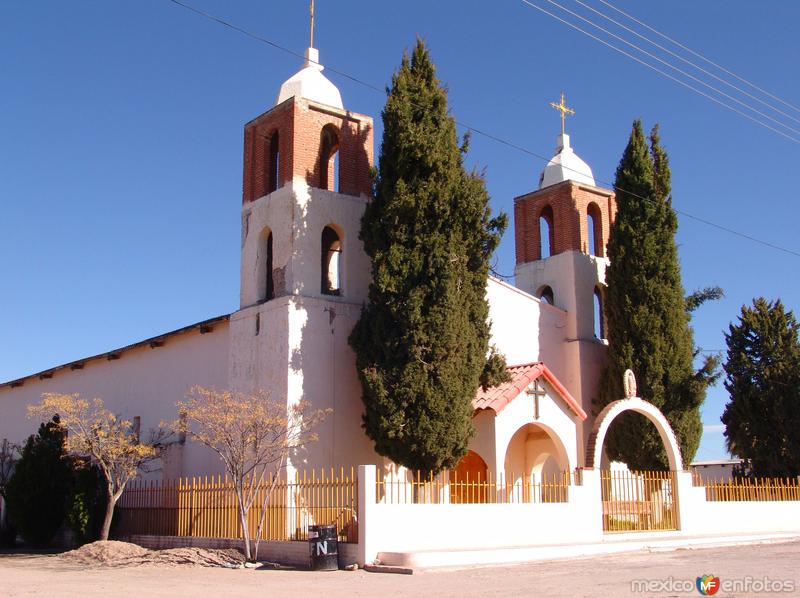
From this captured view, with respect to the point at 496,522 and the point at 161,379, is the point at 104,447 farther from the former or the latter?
the point at 496,522

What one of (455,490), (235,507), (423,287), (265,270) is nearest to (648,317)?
(423,287)

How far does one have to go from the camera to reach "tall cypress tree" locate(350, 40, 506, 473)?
1939cm

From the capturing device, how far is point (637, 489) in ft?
69.1

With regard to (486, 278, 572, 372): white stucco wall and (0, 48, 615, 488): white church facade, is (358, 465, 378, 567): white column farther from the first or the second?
(486, 278, 572, 372): white stucco wall

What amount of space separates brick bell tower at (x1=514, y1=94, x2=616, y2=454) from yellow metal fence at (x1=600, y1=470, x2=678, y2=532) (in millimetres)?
4089

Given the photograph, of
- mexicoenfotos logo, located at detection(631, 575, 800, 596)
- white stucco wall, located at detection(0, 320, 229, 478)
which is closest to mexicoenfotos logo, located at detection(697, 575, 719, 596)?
mexicoenfotos logo, located at detection(631, 575, 800, 596)

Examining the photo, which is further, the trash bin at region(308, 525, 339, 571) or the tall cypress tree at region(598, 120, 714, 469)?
the tall cypress tree at region(598, 120, 714, 469)

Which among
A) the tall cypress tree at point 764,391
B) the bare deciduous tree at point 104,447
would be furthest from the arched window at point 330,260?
the tall cypress tree at point 764,391

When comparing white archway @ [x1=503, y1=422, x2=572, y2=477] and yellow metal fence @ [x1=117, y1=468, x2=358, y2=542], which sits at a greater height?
white archway @ [x1=503, y1=422, x2=572, y2=477]

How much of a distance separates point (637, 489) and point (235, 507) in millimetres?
9223

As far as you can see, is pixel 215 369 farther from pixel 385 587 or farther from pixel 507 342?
pixel 385 587

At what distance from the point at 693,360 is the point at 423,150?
1084 cm

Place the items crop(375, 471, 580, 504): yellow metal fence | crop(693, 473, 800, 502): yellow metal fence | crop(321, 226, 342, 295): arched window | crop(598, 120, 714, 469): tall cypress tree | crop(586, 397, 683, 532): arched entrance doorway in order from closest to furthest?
crop(375, 471, 580, 504): yellow metal fence
crop(586, 397, 683, 532): arched entrance doorway
crop(321, 226, 342, 295): arched window
crop(693, 473, 800, 502): yellow metal fence
crop(598, 120, 714, 469): tall cypress tree

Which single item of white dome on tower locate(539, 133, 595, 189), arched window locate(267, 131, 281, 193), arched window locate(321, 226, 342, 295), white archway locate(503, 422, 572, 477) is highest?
white dome on tower locate(539, 133, 595, 189)
